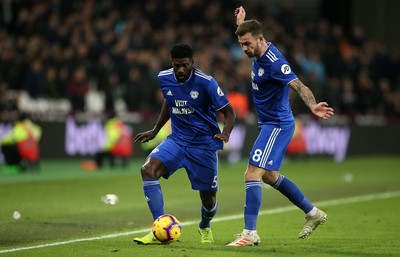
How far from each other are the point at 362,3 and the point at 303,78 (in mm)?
7428

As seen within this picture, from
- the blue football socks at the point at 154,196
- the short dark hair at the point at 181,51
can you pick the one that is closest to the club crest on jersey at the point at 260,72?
the short dark hair at the point at 181,51

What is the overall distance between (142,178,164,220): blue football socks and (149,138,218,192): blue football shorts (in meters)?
0.25

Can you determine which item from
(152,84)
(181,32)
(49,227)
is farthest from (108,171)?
(49,227)

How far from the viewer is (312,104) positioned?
8.64m

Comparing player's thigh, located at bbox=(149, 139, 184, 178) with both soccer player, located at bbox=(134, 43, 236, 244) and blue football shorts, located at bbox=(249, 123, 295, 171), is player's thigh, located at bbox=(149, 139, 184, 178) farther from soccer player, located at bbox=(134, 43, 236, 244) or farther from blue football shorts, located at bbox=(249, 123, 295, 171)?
blue football shorts, located at bbox=(249, 123, 295, 171)

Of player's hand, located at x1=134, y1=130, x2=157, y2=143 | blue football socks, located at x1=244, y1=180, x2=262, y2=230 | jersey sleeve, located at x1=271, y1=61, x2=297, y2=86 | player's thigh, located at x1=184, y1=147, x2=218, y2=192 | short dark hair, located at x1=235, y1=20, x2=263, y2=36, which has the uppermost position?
short dark hair, located at x1=235, y1=20, x2=263, y2=36

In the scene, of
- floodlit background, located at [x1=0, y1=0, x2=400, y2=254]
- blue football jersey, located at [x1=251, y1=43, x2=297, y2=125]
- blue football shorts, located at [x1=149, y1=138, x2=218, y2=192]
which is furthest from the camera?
floodlit background, located at [x1=0, y1=0, x2=400, y2=254]

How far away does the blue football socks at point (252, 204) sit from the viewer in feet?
29.6

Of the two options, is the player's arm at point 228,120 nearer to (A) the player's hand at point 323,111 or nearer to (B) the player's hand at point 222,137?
(B) the player's hand at point 222,137

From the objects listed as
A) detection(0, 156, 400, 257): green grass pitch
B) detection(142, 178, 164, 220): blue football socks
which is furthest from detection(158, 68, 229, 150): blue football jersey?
detection(0, 156, 400, 257): green grass pitch

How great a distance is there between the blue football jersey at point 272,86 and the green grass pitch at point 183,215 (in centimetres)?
133

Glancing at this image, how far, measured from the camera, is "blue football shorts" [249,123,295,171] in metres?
9.24

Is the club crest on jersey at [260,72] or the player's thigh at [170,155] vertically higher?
the club crest on jersey at [260,72]

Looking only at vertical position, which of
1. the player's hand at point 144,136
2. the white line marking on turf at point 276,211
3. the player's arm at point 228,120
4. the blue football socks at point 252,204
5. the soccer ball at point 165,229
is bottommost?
the white line marking on turf at point 276,211
